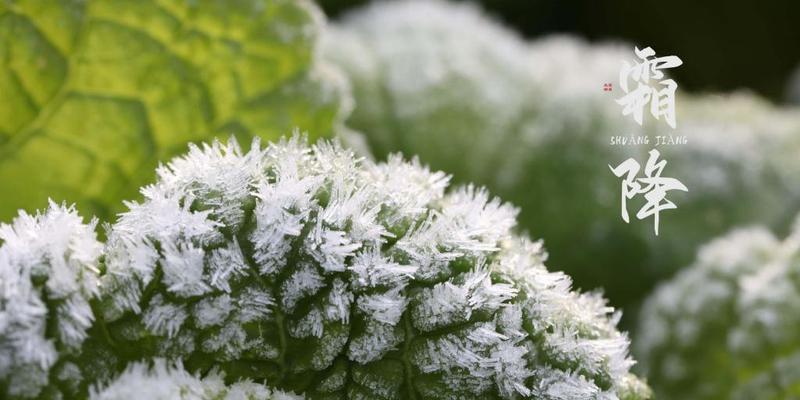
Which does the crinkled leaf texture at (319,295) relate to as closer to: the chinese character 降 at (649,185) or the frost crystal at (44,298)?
the frost crystal at (44,298)

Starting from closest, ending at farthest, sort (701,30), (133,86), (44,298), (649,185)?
(44,298)
(133,86)
(649,185)
(701,30)

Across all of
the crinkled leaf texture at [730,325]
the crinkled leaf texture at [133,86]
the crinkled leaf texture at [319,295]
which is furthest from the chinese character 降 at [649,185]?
the crinkled leaf texture at [319,295]

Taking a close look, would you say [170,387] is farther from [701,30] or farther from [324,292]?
[701,30]

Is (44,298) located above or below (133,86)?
below

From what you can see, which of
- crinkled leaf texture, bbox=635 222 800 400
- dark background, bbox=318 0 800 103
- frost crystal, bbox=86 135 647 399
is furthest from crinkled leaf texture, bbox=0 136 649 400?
dark background, bbox=318 0 800 103

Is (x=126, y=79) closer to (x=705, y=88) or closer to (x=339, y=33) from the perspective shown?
(x=339, y=33)

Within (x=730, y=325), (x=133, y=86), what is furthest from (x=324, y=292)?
(x=730, y=325)

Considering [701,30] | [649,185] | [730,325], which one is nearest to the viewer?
[730,325]

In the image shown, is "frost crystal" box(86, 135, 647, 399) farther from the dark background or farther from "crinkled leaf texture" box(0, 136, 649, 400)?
the dark background
